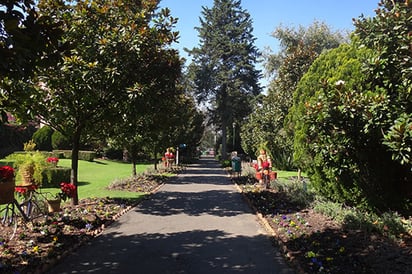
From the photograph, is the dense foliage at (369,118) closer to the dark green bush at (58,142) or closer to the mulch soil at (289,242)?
the mulch soil at (289,242)

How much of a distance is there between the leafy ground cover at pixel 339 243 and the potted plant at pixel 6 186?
4.69 m

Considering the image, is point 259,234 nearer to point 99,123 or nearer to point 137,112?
point 137,112

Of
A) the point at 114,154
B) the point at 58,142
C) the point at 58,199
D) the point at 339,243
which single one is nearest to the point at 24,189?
the point at 58,199

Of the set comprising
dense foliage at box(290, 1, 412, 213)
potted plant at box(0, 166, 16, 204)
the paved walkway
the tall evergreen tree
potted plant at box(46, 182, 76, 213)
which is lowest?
the paved walkway

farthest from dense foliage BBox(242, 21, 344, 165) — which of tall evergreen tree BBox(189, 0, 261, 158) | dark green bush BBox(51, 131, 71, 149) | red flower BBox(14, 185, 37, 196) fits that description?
dark green bush BBox(51, 131, 71, 149)

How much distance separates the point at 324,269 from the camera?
4719 mm

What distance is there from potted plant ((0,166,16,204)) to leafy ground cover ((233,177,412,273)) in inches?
184

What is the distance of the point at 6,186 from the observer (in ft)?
19.3

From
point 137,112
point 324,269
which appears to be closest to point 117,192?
point 137,112

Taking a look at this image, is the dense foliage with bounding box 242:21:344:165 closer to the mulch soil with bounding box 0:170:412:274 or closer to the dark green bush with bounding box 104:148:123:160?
the mulch soil with bounding box 0:170:412:274

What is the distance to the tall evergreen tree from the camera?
42.1m

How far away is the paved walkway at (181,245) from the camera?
5.05m

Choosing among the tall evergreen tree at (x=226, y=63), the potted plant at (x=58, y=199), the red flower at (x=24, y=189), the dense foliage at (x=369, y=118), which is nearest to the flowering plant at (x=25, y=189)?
the red flower at (x=24, y=189)

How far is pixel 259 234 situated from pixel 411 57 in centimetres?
420
